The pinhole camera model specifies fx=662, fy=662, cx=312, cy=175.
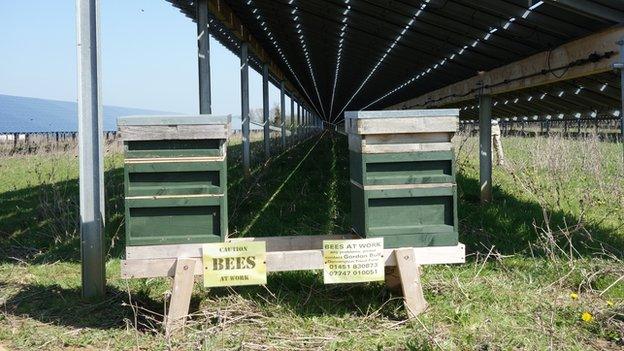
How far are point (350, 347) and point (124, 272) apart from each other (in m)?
1.63

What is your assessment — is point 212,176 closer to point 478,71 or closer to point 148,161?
point 148,161

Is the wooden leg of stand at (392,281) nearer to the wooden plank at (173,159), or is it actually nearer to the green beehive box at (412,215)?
the green beehive box at (412,215)

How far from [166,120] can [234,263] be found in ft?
3.59

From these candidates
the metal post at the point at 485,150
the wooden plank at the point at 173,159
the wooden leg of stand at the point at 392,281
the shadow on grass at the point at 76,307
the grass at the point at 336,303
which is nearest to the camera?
the grass at the point at 336,303

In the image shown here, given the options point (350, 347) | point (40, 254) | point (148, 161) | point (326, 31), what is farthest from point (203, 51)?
point (350, 347)

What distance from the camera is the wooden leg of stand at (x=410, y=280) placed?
15.3 ft

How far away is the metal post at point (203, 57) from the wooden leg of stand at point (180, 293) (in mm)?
6182

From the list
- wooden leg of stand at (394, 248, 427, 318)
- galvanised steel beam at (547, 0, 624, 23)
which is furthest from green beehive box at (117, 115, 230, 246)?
galvanised steel beam at (547, 0, 624, 23)

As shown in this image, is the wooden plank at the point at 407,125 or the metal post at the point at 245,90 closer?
the wooden plank at the point at 407,125

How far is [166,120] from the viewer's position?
4.58 meters

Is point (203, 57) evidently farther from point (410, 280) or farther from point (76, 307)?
point (410, 280)

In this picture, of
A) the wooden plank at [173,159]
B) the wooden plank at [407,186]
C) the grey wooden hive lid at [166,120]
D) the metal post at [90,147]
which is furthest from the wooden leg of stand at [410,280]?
the metal post at [90,147]

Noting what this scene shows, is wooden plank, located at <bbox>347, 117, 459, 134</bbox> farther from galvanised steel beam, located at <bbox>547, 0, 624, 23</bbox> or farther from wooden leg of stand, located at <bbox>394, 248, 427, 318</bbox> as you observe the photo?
galvanised steel beam, located at <bbox>547, 0, 624, 23</bbox>

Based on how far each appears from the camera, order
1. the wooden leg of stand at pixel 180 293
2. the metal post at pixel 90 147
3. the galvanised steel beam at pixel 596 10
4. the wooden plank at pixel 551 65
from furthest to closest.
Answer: the wooden plank at pixel 551 65 < the galvanised steel beam at pixel 596 10 < the metal post at pixel 90 147 < the wooden leg of stand at pixel 180 293
